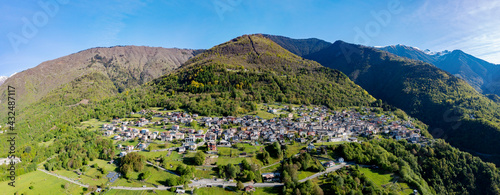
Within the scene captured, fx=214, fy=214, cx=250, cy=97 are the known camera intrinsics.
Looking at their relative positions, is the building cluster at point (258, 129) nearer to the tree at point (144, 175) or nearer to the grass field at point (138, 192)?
the tree at point (144, 175)

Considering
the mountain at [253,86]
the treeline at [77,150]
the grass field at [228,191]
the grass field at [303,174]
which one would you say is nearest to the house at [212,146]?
the grass field at [228,191]

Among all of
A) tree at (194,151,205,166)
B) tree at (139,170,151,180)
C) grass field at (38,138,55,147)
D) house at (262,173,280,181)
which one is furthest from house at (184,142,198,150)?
grass field at (38,138,55,147)

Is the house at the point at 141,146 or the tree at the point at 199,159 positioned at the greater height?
the house at the point at 141,146

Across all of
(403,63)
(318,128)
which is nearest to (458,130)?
(318,128)

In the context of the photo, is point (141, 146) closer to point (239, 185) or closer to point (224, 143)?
point (224, 143)

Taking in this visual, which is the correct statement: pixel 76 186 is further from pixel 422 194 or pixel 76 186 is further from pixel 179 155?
pixel 422 194

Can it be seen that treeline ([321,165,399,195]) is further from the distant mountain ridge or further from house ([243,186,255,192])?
the distant mountain ridge
